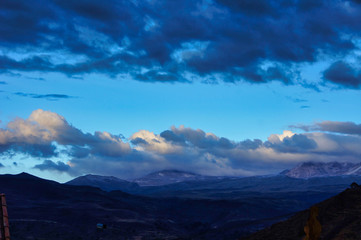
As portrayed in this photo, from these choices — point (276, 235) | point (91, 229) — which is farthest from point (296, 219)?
point (91, 229)

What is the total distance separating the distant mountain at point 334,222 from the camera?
7625cm

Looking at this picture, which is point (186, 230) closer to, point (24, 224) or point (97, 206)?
point (97, 206)

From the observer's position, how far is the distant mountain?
250 feet

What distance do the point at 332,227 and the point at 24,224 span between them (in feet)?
Result: 315

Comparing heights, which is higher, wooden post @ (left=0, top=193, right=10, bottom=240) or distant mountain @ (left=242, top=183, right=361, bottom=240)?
wooden post @ (left=0, top=193, right=10, bottom=240)

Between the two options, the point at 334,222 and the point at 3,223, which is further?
the point at 334,222

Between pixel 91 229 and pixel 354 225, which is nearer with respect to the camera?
pixel 354 225

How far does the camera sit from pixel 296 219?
9219 cm

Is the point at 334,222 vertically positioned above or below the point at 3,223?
below

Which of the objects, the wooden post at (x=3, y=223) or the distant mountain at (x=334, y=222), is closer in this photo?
the wooden post at (x=3, y=223)

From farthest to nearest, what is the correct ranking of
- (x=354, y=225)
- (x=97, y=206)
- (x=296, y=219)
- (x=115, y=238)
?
(x=97, y=206), (x=115, y=238), (x=296, y=219), (x=354, y=225)

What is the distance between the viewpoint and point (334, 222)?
83188mm

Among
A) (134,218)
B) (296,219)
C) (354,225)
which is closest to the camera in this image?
(354,225)

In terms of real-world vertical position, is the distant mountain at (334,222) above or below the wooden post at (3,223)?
below
